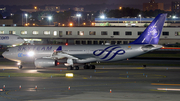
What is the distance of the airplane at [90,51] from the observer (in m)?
39.1

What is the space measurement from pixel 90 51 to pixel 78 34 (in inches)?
2107

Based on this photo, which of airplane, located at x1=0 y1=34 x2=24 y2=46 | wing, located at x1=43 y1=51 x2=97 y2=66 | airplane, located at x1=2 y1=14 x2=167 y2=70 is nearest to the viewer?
wing, located at x1=43 y1=51 x2=97 y2=66

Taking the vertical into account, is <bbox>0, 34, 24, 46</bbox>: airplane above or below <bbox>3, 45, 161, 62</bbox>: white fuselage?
above

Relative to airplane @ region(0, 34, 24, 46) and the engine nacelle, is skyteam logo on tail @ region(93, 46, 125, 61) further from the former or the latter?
airplane @ region(0, 34, 24, 46)

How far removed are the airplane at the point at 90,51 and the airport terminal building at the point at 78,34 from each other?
161 feet

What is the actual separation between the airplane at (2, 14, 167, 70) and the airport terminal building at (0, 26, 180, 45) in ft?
161

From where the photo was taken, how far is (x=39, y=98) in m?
20.6

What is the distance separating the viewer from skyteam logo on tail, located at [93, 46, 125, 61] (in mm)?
39375

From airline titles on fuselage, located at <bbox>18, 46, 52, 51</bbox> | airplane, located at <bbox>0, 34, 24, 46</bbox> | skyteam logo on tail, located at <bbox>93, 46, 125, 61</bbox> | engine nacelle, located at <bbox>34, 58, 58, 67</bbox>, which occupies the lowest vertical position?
engine nacelle, located at <bbox>34, 58, 58, 67</bbox>

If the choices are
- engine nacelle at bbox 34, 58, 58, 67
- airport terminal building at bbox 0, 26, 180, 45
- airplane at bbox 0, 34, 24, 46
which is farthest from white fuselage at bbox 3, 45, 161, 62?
airport terminal building at bbox 0, 26, 180, 45

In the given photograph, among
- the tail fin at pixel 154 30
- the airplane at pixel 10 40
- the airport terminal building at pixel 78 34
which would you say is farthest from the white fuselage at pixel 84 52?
the airport terminal building at pixel 78 34

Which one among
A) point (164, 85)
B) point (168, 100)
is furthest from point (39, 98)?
point (164, 85)

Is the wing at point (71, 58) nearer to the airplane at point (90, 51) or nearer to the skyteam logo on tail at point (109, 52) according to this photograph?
the airplane at point (90, 51)

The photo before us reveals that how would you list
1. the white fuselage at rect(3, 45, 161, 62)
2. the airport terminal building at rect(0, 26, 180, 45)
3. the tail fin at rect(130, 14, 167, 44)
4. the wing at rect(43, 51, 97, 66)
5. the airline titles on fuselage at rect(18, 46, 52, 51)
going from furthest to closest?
the airport terminal building at rect(0, 26, 180, 45) < the airline titles on fuselage at rect(18, 46, 52, 51) < the tail fin at rect(130, 14, 167, 44) < the white fuselage at rect(3, 45, 161, 62) < the wing at rect(43, 51, 97, 66)
